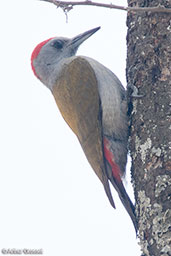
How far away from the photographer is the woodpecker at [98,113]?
395 centimetres

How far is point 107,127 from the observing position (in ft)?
13.4

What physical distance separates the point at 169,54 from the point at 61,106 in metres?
1.50

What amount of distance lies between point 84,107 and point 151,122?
111cm

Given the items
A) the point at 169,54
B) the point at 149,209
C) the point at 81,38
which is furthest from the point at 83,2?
the point at 81,38

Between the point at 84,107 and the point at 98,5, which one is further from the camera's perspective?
the point at 84,107

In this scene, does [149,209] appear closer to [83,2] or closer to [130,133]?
[130,133]

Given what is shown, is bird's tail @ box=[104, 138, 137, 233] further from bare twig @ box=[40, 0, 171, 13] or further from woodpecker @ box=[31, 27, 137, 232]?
bare twig @ box=[40, 0, 171, 13]

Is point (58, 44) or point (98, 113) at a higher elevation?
point (58, 44)

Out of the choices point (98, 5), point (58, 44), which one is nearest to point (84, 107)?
point (58, 44)

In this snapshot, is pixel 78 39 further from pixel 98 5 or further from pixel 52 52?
pixel 98 5

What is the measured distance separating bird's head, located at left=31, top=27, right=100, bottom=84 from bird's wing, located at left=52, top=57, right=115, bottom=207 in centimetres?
46

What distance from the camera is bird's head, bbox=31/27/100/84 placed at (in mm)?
5023

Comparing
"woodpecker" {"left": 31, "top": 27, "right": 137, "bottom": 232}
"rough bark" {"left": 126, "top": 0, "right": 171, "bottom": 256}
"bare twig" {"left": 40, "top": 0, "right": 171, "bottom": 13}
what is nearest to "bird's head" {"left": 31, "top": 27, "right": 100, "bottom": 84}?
"woodpecker" {"left": 31, "top": 27, "right": 137, "bottom": 232}

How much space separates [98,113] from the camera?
409 cm
